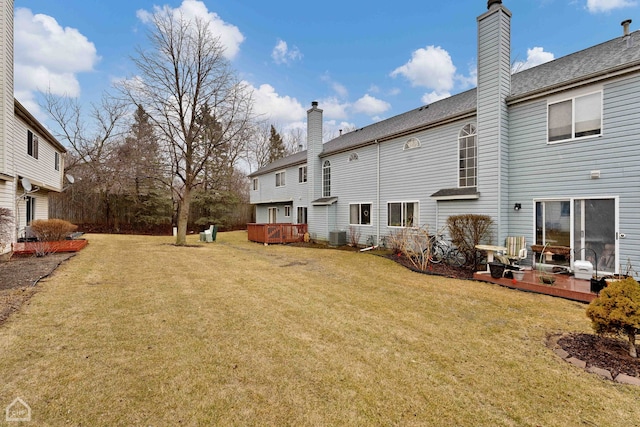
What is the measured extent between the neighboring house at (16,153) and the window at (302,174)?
1239 centimetres

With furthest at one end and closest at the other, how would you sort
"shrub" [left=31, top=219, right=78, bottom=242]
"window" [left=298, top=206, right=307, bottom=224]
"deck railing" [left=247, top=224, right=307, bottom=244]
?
"window" [left=298, top=206, right=307, bottom=224] < "deck railing" [left=247, top=224, right=307, bottom=244] < "shrub" [left=31, top=219, right=78, bottom=242]

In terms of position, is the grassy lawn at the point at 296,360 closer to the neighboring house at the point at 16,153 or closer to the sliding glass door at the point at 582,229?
the sliding glass door at the point at 582,229

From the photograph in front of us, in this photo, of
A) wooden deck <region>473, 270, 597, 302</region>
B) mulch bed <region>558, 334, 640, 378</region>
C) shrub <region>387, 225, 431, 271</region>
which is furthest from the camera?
shrub <region>387, 225, 431, 271</region>

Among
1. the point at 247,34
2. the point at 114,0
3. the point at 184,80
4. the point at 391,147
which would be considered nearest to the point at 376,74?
the point at 247,34

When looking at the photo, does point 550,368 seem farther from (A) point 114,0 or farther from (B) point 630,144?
(A) point 114,0

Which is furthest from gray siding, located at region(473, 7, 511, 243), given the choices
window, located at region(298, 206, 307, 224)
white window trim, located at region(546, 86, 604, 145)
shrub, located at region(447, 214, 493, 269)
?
window, located at region(298, 206, 307, 224)

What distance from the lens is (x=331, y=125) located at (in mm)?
38500

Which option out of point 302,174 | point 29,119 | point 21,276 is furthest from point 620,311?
point 29,119

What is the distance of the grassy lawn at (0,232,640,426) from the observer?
246 cm

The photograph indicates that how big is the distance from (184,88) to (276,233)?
28.5 feet

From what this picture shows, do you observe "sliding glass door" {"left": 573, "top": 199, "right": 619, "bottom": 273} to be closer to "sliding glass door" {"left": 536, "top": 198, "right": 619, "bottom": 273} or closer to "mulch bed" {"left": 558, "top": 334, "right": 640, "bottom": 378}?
"sliding glass door" {"left": 536, "top": 198, "right": 619, "bottom": 273}

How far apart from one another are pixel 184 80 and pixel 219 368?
15268 mm

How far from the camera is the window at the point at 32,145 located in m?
12.5

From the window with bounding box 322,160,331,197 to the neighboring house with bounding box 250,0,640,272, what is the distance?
354 centimetres
